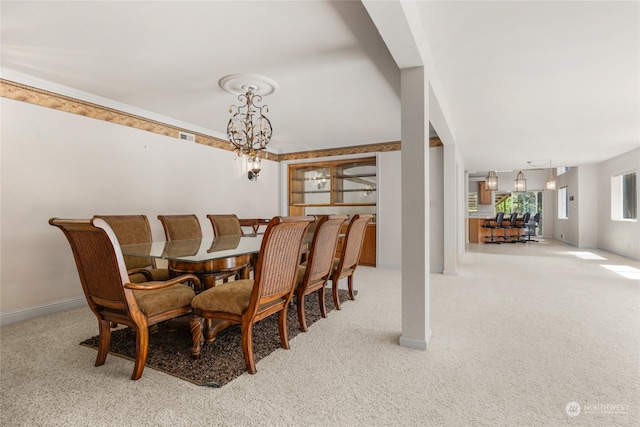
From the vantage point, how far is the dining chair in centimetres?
287

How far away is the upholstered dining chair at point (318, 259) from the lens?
259cm

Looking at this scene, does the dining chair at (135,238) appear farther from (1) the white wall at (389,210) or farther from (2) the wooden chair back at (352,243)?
(1) the white wall at (389,210)

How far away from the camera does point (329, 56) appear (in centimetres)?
272

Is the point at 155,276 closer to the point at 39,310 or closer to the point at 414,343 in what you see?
the point at 39,310

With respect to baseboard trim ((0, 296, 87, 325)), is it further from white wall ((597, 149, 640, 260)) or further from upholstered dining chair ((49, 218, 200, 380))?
white wall ((597, 149, 640, 260))

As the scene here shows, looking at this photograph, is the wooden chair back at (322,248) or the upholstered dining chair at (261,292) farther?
the wooden chair back at (322,248)

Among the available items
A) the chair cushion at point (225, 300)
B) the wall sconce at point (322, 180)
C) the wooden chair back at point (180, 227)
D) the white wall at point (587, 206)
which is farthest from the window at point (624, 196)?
the wooden chair back at point (180, 227)

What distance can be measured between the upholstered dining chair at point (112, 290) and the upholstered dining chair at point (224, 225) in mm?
1979

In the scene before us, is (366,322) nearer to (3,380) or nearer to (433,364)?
(433,364)

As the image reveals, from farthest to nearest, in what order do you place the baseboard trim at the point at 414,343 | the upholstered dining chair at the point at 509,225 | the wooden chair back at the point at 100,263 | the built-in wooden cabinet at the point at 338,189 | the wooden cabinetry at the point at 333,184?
the upholstered dining chair at the point at 509,225 < the wooden cabinetry at the point at 333,184 < the built-in wooden cabinet at the point at 338,189 < the baseboard trim at the point at 414,343 < the wooden chair back at the point at 100,263

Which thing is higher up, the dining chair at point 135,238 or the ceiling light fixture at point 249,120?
the ceiling light fixture at point 249,120

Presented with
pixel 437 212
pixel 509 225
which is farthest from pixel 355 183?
pixel 509 225

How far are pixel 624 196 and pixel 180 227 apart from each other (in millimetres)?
9177

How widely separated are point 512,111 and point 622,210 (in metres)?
5.50
